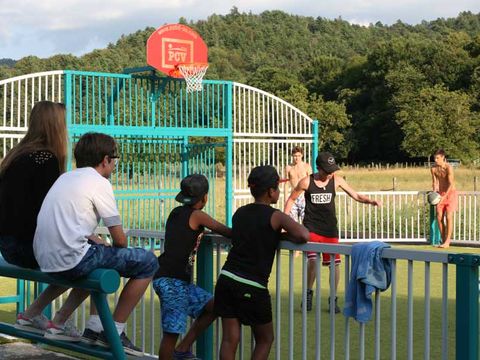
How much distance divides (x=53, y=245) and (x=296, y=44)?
12215 cm

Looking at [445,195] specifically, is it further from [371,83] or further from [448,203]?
[371,83]

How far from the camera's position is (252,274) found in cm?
515

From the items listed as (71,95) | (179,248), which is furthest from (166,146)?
(179,248)

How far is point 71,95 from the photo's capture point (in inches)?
577

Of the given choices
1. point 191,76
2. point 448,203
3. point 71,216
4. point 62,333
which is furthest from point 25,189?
point 448,203

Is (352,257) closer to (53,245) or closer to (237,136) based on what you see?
(53,245)

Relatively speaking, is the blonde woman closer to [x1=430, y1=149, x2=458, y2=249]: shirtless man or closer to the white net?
the white net

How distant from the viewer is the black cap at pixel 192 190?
554 cm

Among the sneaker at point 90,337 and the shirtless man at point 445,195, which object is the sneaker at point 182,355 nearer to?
the sneaker at point 90,337

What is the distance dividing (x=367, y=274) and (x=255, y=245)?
0.76 m

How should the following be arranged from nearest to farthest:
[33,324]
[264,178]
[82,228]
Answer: [82,228], [264,178], [33,324]

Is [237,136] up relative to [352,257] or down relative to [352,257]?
up

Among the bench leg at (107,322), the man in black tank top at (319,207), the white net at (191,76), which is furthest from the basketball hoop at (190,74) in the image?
the bench leg at (107,322)

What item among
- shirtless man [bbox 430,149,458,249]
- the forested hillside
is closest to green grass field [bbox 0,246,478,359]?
shirtless man [bbox 430,149,458,249]
